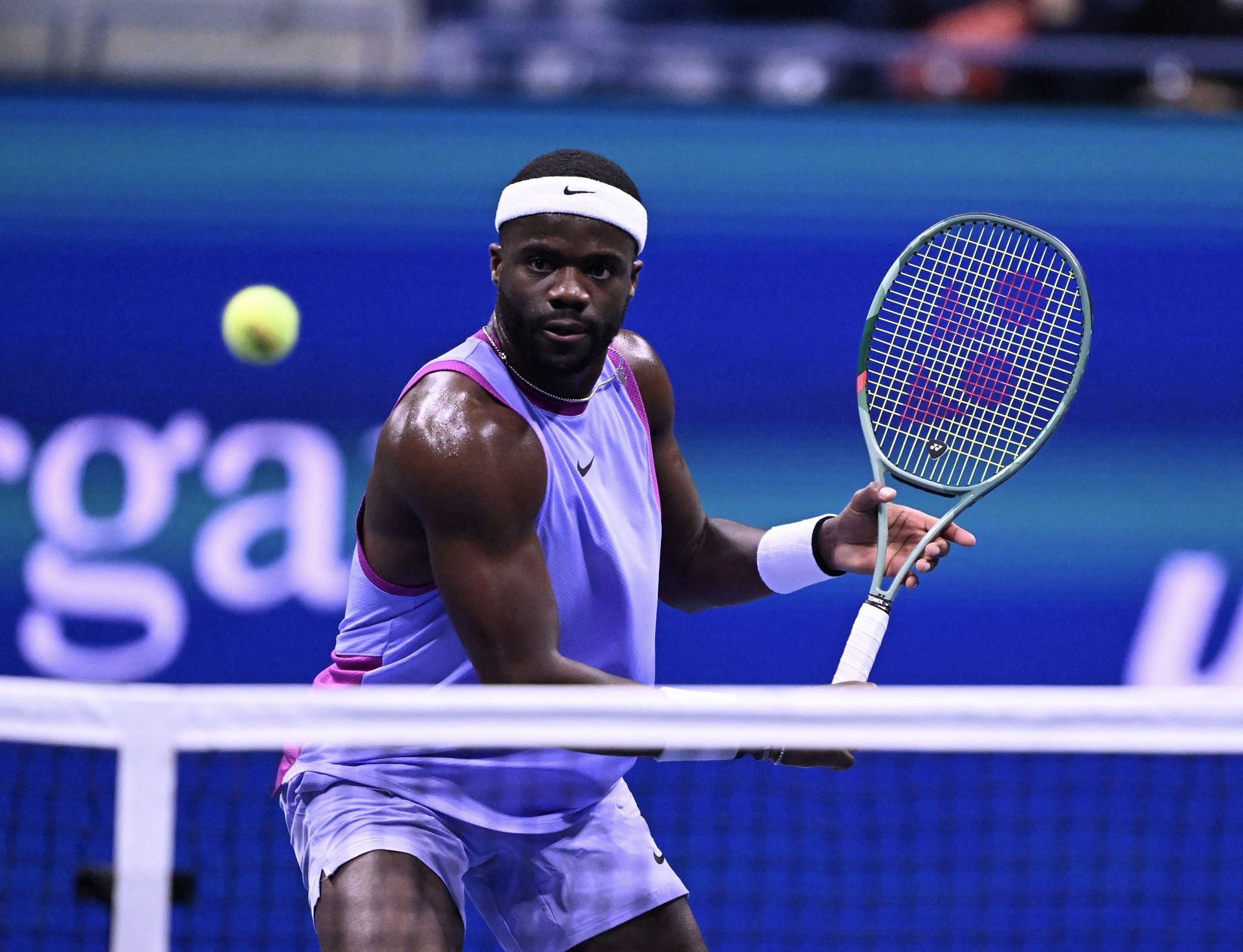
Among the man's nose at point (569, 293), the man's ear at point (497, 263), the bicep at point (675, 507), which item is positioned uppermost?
the man's ear at point (497, 263)

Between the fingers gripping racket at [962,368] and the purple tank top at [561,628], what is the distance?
494mm

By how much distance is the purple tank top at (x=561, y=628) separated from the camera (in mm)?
3336

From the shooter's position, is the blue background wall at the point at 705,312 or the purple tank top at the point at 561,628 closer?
the purple tank top at the point at 561,628

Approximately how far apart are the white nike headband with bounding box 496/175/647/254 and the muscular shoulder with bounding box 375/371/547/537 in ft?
1.27

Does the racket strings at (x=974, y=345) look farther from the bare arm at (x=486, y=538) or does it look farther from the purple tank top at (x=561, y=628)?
the bare arm at (x=486, y=538)

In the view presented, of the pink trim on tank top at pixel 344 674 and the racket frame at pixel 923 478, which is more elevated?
the racket frame at pixel 923 478

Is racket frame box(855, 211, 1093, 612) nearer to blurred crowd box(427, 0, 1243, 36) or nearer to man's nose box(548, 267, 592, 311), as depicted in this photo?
man's nose box(548, 267, 592, 311)

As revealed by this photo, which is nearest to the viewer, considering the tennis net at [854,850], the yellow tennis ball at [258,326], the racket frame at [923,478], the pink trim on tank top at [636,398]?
the racket frame at [923,478]

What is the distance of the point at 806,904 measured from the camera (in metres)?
5.87

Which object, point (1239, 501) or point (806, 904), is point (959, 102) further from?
point (806, 904)

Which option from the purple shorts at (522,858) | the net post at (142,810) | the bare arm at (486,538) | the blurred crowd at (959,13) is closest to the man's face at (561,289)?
the bare arm at (486,538)

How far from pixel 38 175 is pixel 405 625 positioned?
3.36 meters

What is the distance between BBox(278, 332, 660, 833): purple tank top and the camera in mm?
3336

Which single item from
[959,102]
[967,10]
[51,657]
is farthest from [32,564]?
[967,10]
